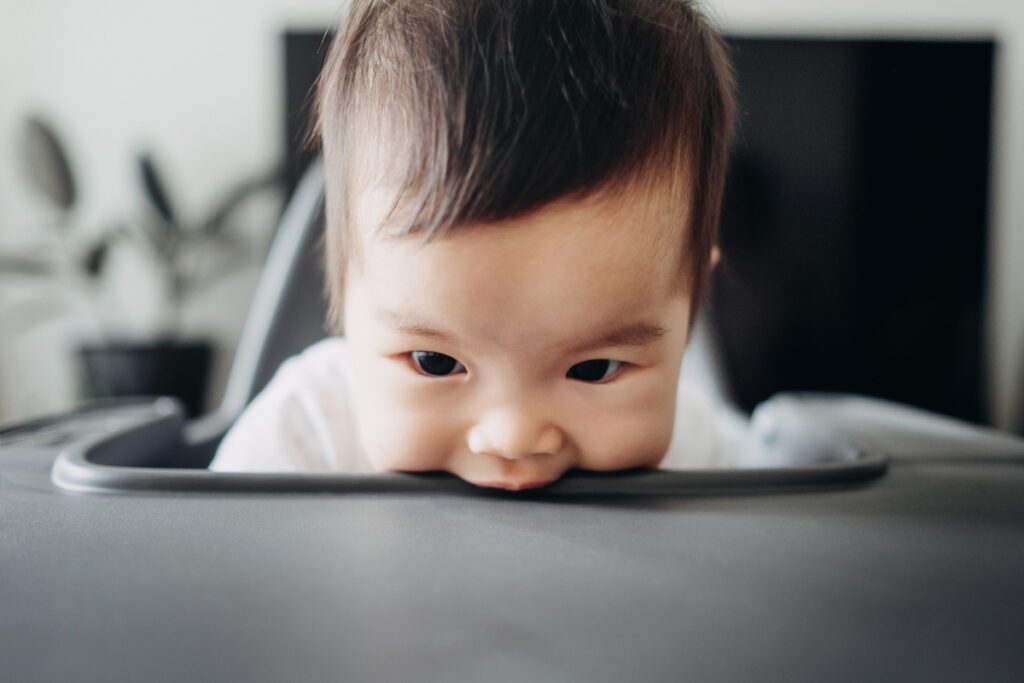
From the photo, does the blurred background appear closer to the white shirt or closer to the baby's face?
the white shirt

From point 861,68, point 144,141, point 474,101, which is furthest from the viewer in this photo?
point 144,141

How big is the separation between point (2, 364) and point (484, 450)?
182 cm

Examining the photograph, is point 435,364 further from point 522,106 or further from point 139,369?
point 139,369

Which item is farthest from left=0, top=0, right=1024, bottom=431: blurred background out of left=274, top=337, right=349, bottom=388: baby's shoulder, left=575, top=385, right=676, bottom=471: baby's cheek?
left=575, top=385, right=676, bottom=471: baby's cheek

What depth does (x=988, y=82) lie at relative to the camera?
164 centimetres

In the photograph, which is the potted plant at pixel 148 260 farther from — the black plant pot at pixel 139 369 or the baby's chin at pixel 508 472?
the baby's chin at pixel 508 472

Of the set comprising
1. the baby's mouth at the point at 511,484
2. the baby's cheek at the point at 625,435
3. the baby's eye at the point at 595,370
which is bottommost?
the baby's mouth at the point at 511,484

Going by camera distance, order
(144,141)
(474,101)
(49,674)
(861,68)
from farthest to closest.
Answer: (144,141), (861,68), (474,101), (49,674)

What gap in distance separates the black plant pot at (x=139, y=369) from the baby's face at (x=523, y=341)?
124 cm

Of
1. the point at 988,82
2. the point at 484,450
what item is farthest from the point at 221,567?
the point at 988,82

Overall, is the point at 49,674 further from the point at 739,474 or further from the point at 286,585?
the point at 739,474

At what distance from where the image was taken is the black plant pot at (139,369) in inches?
58.5

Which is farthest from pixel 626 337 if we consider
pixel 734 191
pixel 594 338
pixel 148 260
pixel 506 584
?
pixel 148 260

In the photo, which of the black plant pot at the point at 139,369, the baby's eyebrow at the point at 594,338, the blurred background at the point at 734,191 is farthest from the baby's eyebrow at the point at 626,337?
the black plant pot at the point at 139,369
